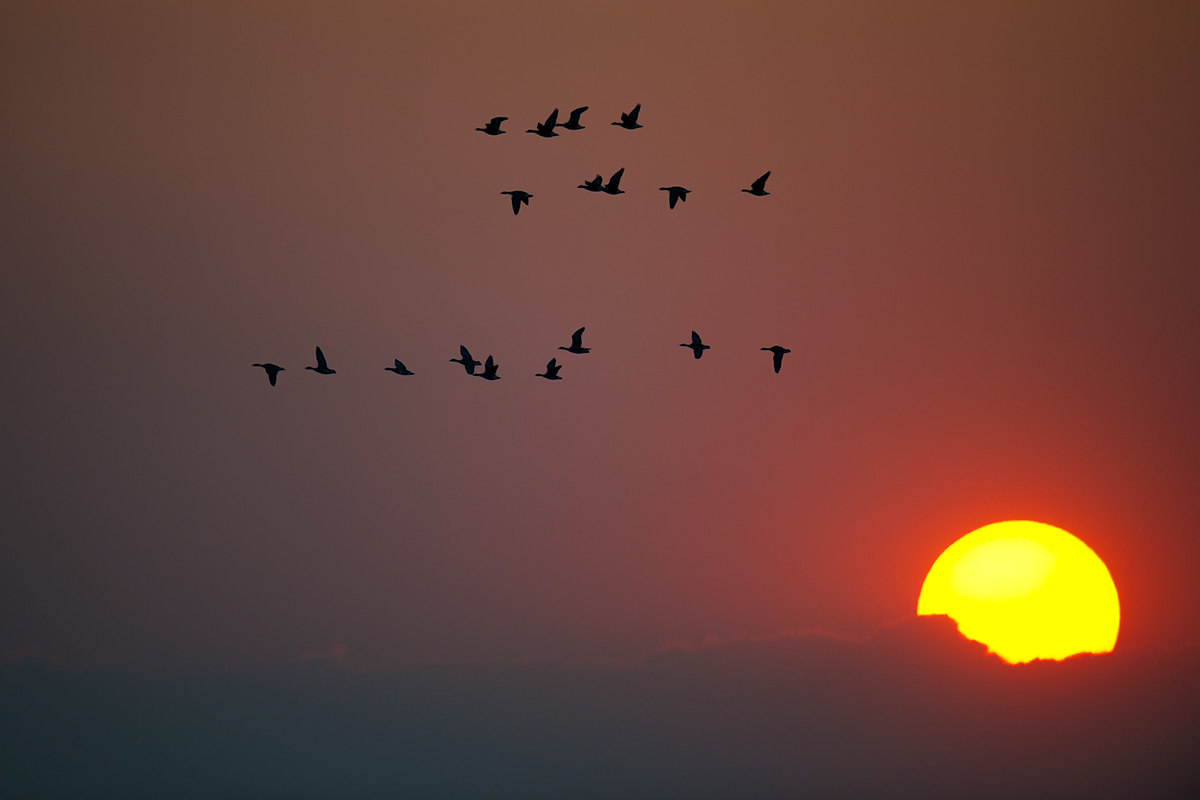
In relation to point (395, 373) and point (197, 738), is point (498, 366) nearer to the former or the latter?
point (395, 373)

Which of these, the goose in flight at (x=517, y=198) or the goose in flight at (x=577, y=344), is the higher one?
the goose in flight at (x=517, y=198)

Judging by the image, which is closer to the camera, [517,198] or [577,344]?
[517,198]

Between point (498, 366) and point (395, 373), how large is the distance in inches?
63.1

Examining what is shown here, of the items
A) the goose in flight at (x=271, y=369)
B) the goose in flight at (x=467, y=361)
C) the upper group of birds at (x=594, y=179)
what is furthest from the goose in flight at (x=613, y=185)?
the goose in flight at (x=271, y=369)

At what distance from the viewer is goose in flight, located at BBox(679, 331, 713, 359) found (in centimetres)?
1468

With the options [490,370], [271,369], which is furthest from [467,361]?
[271,369]

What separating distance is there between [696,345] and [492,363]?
290 centimetres

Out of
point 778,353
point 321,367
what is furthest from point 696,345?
point 321,367

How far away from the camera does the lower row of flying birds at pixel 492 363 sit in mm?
14594

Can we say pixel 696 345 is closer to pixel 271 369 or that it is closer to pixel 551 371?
pixel 551 371

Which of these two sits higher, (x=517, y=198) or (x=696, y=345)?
(x=517, y=198)

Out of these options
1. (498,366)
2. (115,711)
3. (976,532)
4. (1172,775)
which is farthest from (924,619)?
(115,711)

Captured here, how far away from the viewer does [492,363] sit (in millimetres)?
14695

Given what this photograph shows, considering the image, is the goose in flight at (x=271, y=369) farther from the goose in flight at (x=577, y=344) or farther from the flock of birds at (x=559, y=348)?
the goose in flight at (x=577, y=344)
